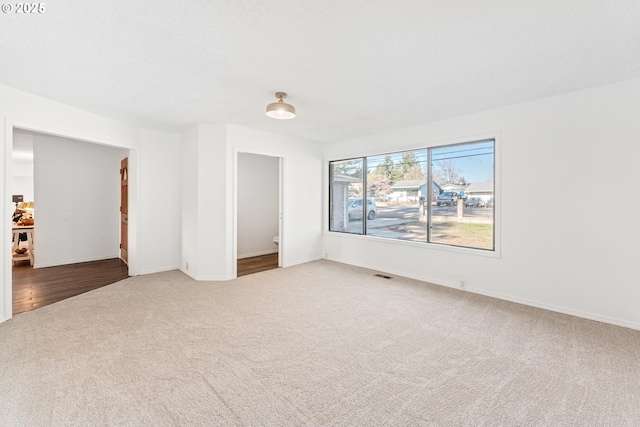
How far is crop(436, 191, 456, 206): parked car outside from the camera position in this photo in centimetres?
427

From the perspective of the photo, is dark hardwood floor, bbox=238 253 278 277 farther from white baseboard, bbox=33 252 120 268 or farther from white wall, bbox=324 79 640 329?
white wall, bbox=324 79 640 329

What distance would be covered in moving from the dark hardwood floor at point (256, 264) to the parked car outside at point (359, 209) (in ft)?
6.08

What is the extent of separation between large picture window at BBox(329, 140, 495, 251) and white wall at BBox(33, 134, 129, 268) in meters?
4.65

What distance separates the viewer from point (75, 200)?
5.68m

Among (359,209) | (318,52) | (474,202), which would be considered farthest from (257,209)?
(318,52)

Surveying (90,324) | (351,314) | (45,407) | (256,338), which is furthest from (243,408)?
(90,324)

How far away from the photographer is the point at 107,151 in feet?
19.8

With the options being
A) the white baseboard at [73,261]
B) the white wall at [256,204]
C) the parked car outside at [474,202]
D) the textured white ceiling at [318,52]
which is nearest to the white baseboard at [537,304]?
the parked car outside at [474,202]

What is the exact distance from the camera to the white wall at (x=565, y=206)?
2.91m

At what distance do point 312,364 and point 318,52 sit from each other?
8.21 feet

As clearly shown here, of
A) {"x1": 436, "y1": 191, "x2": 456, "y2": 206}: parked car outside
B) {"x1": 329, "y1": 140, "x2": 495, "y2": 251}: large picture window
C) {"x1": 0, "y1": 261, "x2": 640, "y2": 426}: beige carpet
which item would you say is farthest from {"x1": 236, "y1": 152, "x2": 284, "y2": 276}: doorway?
{"x1": 436, "y1": 191, "x2": 456, "y2": 206}: parked car outside

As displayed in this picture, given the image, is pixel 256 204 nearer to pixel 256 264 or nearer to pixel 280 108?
pixel 256 264

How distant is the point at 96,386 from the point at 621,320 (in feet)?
15.5
